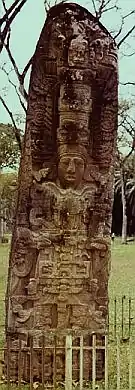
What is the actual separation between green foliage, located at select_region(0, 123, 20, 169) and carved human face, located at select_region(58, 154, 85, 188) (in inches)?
891

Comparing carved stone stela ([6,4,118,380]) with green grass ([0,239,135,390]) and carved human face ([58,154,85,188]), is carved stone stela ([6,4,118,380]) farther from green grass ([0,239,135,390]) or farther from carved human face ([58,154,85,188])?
green grass ([0,239,135,390])

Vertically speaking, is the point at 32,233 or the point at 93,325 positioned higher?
the point at 32,233

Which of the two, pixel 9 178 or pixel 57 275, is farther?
pixel 9 178

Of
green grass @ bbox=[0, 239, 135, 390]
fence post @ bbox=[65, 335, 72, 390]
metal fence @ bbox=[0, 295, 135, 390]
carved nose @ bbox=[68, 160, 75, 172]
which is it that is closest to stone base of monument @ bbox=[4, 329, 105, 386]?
metal fence @ bbox=[0, 295, 135, 390]

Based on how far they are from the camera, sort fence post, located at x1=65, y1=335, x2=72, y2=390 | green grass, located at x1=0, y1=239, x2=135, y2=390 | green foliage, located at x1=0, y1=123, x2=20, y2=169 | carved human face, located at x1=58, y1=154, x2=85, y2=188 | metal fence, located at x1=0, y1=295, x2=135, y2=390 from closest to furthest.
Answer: fence post, located at x1=65, y1=335, x2=72, y2=390 → metal fence, located at x1=0, y1=295, x2=135, y2=390 → carved human face, located at x1=58, y1=154, x2=85, y2=188 → green grass, located at x1=0, y1=239, x2=135, y2=390 → green foliage, located at x1=0, y1=123, x2=20, y2=169

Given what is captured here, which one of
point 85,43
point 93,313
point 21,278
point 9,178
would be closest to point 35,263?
point 21,278

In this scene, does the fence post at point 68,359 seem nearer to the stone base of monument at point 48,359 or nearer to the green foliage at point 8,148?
the stone base of monument at point 48,359

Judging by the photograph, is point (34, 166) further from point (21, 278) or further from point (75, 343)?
point (75, 343)

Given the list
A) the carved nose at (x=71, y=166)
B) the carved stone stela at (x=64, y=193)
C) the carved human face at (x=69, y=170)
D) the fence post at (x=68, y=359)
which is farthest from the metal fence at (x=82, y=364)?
the carved nose at (x=71, y=166)

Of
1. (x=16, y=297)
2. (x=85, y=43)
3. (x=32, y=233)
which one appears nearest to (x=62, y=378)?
(x=16, y=297)

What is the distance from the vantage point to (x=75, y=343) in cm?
837

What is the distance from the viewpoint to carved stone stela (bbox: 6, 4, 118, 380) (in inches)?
331

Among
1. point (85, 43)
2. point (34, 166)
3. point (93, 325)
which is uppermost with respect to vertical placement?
point (85, 43)

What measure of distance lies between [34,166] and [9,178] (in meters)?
32.7
